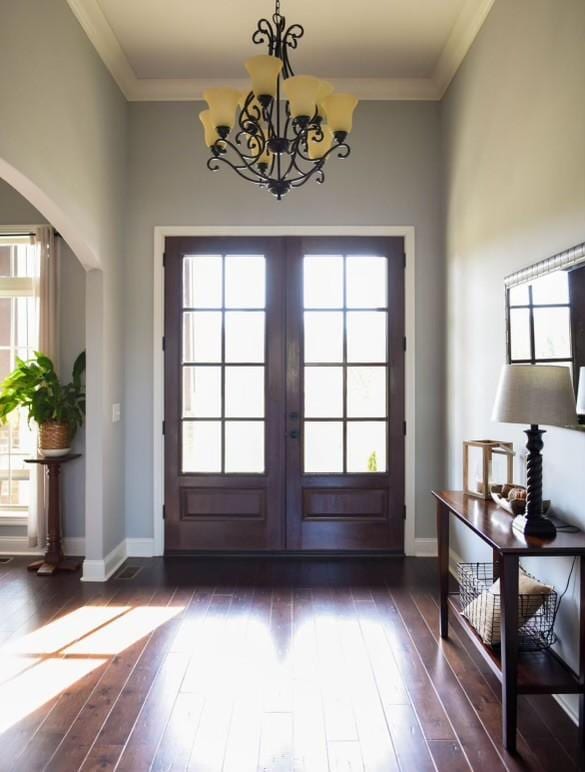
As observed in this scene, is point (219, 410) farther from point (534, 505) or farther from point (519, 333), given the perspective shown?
point (534, 505)

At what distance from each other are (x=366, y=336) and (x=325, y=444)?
2.92 ft

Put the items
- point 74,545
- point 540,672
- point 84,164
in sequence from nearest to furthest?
point 540,672, point 84,164, point 74,545

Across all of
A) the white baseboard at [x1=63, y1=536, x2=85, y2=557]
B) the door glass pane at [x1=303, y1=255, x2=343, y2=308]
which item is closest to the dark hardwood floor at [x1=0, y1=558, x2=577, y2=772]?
the white baseboard at [x1=63, y1=536, x2=85, y2=557]

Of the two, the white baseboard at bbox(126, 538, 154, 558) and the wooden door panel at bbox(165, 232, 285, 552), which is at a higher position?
the wooden door panel at bbox(165, 232, 285, 552)

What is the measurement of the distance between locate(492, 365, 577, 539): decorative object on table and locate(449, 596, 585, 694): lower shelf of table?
1.77ft

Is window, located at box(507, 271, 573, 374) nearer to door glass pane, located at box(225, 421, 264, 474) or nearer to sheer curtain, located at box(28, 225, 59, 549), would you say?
door glass pane, located at box(225, 421, 264, 474)

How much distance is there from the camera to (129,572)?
4.04 metres

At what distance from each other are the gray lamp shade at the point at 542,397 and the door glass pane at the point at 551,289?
1.31 feet

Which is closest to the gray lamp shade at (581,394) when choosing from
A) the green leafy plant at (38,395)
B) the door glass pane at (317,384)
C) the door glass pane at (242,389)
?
the door glass pane at (317,384)

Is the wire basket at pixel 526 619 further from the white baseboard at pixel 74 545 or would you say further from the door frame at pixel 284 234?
the white baseboard at pixel 74 545

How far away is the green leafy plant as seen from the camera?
12.9 feet

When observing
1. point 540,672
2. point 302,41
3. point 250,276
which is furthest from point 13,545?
point 302,41

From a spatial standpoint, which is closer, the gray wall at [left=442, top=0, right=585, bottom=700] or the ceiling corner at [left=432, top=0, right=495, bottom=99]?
the gray wall at [left=442, top=0, right=585, bottom=700]

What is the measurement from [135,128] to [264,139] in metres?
2.20
